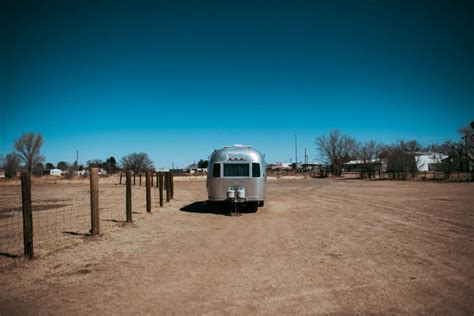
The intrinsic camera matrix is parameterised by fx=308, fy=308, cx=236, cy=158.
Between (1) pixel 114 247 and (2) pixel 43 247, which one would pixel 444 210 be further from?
(2) pixel 43 247

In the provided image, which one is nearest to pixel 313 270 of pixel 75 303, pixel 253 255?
pixel 253 255

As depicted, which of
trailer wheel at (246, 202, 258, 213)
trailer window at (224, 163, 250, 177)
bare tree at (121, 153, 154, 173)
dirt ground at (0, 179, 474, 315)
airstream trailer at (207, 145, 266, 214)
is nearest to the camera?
dirt ground at (0, 179, 474, 315)

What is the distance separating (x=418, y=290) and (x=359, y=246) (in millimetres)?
2559

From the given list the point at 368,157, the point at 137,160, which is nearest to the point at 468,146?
the point at 368,157

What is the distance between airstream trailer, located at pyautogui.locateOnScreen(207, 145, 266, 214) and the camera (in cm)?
1248

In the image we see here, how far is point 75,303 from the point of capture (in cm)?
404

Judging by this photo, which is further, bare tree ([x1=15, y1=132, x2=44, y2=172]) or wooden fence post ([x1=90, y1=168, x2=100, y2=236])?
bare tree ([x1=15, y1=132, x2=44, y2=172])

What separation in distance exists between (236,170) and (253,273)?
25.0 feet

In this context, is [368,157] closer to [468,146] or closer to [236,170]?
[468,146]

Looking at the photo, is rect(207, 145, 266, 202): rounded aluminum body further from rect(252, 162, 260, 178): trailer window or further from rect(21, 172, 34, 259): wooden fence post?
rect(21, 172, 34, 259): wooden fence post

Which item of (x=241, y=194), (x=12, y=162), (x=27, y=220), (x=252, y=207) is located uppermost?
(x=12, y=162)

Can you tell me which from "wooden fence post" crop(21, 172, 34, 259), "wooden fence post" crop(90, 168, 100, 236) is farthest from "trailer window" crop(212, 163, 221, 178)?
"wooden fence post" crop(21, 172, 34, 259)

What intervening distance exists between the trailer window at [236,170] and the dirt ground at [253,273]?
373cm

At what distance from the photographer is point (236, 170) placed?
12.7 metres
